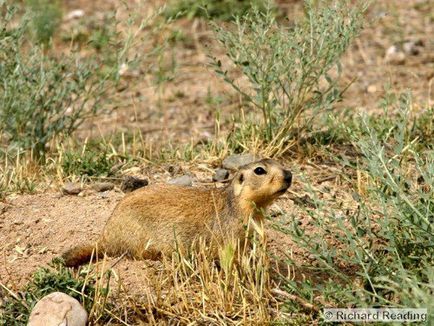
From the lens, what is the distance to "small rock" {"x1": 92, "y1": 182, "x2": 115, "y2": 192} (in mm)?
7152

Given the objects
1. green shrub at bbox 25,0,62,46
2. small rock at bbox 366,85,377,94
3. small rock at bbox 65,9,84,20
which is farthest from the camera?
small rock at bbox 65,9,84,20

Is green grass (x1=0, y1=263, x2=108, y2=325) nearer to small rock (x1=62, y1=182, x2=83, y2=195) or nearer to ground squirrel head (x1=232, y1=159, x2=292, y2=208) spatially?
ground squirrel head (x1=232, y1=159, x2=292, y2=208)

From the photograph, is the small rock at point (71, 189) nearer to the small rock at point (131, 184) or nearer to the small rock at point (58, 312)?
the small rock at point (131, 184)

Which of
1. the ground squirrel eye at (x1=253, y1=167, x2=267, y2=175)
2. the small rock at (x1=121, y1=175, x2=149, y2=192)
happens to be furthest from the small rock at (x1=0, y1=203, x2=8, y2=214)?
the ground squirrel eye at (x1=253, y1=167, x2=267, y2=175)

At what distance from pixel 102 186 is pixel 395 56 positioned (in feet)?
17.0

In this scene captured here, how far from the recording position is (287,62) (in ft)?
24.1

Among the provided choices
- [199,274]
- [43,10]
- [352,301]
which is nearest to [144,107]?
[43,10]

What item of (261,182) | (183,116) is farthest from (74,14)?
(261,182)

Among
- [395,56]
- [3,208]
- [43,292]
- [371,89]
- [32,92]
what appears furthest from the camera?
[395,56]

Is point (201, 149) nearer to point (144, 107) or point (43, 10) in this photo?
point (144, 107)

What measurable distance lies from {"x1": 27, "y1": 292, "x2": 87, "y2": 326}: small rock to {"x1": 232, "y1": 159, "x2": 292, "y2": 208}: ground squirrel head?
1398mm

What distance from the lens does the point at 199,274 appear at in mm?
5738

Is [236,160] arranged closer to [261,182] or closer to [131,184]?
[131,184]

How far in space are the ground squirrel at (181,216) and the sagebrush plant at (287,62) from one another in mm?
1211
